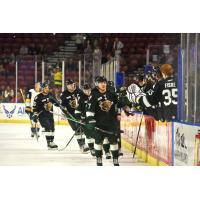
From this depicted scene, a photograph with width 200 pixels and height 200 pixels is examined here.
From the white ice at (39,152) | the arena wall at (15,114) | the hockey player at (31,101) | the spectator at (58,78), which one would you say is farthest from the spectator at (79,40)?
the white ice at (39,152)

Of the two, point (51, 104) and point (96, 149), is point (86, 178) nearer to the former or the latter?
point (96, 149)

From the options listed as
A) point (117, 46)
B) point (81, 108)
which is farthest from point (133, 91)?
point (81, 108)

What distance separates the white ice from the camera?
23.9 ft

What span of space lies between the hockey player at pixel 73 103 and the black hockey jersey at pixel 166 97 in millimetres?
726

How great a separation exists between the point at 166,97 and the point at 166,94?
0.10ft

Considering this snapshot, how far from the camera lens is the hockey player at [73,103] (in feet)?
24.5

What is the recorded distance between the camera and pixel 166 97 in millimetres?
7289

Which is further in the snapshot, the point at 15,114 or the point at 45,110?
the point at 45,110

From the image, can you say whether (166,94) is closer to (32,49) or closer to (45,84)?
(45,84)

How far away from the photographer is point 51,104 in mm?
7621

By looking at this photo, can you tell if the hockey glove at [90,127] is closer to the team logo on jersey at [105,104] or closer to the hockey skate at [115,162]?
the team logo on jersey at [105,104]

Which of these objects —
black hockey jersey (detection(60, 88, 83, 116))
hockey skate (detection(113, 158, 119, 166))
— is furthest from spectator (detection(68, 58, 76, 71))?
hockey skate (detection(113, 158, 119, 166))

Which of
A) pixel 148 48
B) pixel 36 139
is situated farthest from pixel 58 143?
pixel 148 48

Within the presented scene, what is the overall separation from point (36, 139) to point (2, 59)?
849mm
